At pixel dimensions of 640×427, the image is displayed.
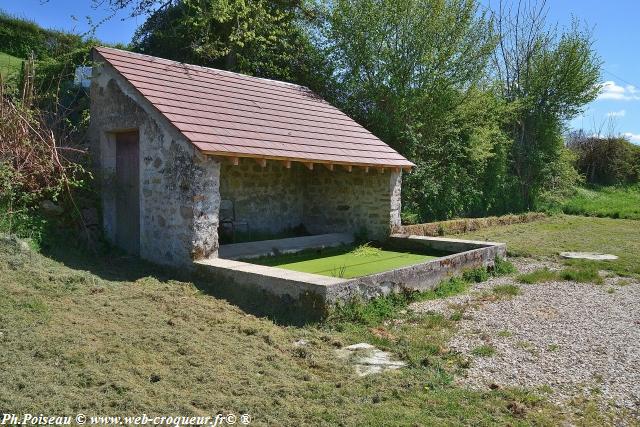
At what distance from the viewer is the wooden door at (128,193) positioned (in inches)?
350

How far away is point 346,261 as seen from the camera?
9289 millimetres

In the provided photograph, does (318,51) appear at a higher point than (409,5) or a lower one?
lower

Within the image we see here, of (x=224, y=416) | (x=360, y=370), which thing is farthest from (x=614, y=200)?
(x=224, y=416)

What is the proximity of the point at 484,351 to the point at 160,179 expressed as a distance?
526 cm

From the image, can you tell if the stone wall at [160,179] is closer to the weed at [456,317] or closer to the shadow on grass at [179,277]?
the shadow on grass at [179,277]

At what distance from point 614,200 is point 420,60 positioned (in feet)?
45.1

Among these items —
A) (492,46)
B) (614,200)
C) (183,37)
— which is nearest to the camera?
(183,37)

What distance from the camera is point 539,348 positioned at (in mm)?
5551

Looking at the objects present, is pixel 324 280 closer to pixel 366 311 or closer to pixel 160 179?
pixel 366 311

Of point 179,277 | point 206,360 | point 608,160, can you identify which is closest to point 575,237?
point 179,277

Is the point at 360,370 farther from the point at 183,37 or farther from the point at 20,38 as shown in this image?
the point at 20,38

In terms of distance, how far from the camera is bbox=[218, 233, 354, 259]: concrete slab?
894 centimetres

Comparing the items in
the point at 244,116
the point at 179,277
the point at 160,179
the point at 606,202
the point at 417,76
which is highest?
the point at 417,76

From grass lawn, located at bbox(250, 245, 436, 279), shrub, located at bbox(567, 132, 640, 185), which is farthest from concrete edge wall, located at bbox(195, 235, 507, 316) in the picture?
shrub, located at bbox(567, 132, 640, 185)
